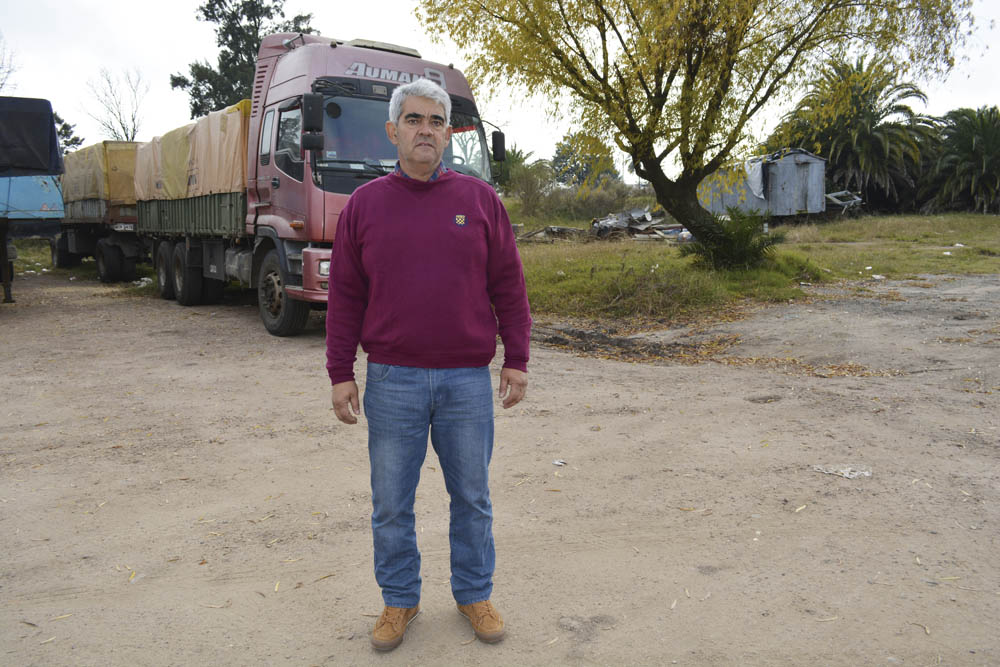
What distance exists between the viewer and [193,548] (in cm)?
358

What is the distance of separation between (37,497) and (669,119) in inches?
406

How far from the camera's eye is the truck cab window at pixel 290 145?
345 inches

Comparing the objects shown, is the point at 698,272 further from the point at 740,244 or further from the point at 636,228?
the point at 636,228

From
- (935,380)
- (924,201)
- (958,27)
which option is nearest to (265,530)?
(935,380)

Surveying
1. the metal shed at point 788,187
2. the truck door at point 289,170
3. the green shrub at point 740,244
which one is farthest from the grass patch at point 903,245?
the truck door at point 289,170

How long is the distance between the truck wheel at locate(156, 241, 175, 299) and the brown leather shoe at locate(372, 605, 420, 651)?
40.4 ft

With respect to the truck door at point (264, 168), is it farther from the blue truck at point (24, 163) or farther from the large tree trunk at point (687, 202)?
the large tree trunk at point (687, 202)

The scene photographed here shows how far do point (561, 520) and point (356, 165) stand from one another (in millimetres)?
5821

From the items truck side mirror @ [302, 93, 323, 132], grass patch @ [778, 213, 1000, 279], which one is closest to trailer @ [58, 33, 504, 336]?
truck side mirror @ [302, 93, 323, 132]

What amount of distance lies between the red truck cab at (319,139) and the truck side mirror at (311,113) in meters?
0.01

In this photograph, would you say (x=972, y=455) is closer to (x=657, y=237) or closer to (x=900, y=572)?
(x=900, y=572)

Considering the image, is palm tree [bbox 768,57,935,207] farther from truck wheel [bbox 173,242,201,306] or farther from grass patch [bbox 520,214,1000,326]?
truck wheel [bbox 173,242,201,306]

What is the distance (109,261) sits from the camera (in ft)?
57.1

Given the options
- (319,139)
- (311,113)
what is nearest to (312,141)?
(319,139)
